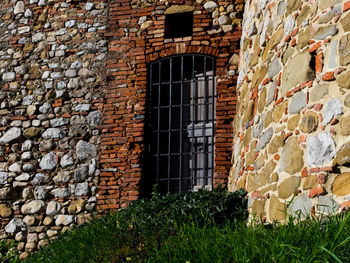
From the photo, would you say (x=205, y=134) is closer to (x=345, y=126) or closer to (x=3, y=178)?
(x=3, y=178)

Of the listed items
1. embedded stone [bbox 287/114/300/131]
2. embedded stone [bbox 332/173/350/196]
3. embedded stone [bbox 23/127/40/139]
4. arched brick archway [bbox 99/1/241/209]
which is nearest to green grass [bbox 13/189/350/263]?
embedded stone [bbox 332/173/350/196]

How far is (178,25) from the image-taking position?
8445 mm

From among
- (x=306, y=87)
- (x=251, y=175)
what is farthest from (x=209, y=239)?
(x=251, y=175)

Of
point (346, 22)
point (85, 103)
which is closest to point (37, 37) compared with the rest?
point (85, 103)

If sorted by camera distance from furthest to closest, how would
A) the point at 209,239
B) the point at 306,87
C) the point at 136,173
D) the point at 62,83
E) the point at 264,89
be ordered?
the point at 62,83 → the point at 136,173 → the point at 264,89 → the point at 306,87 → the point at 209,239

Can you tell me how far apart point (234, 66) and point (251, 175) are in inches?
94.8

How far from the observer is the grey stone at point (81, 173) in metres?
7.93

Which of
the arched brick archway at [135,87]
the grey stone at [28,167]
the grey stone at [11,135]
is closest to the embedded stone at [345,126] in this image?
the arched brick archway at [135,87]

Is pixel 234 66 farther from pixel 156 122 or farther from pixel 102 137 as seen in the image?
pixel 102 137

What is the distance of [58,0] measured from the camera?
29.0 ft

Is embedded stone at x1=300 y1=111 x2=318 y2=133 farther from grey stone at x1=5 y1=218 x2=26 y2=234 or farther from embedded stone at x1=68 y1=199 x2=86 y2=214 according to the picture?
grey stone at x1=5 y1=218 x2=26 y2=234

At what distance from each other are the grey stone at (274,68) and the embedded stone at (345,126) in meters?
1.37

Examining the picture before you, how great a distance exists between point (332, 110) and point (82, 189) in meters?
4.67

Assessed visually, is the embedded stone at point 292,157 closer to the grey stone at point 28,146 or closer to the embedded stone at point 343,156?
the embedded stone at point 343,156
